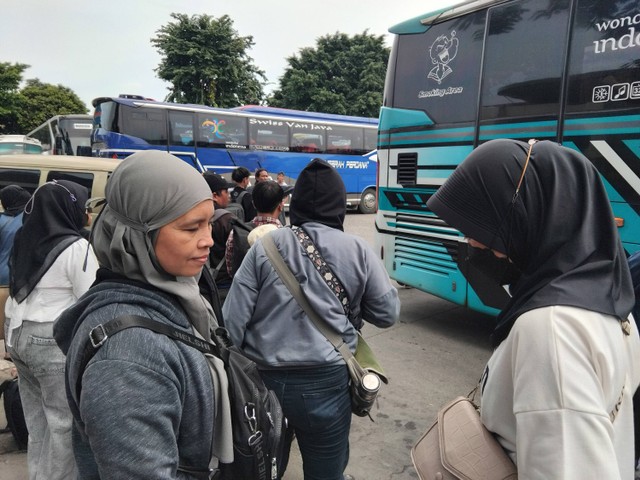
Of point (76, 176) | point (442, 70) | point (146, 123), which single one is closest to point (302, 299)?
point (442, 70)

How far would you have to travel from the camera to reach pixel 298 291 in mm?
1963

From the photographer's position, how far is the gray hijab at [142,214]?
114 cm

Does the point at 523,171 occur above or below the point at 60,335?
above

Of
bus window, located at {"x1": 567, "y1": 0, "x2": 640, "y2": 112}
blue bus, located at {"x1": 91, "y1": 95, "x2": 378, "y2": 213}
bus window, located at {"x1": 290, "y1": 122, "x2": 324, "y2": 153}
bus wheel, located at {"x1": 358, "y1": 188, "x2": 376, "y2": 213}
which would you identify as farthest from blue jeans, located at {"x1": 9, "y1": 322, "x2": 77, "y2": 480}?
bus wheel, located at {"x1": 358, "y1": 188, "x2": 376, "y2": 213}

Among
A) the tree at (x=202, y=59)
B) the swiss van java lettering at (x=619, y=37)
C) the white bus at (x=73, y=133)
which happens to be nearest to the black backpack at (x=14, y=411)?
the swiss van java lettering at (x=619, y=37)

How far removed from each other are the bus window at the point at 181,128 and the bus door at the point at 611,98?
1230cm

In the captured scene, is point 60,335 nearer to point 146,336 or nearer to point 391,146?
point 146,336

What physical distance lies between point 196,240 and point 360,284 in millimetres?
1013

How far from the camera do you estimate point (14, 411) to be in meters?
2.86

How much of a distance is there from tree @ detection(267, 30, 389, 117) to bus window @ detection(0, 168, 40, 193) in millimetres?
26073

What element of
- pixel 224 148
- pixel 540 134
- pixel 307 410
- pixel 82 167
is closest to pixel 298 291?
pixel 307 410

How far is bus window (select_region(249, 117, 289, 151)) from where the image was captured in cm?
1545

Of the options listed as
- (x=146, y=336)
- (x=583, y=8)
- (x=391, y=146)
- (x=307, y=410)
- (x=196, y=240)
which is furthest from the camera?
(x=391, y=146)

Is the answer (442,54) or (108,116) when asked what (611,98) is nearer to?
(442,54)
